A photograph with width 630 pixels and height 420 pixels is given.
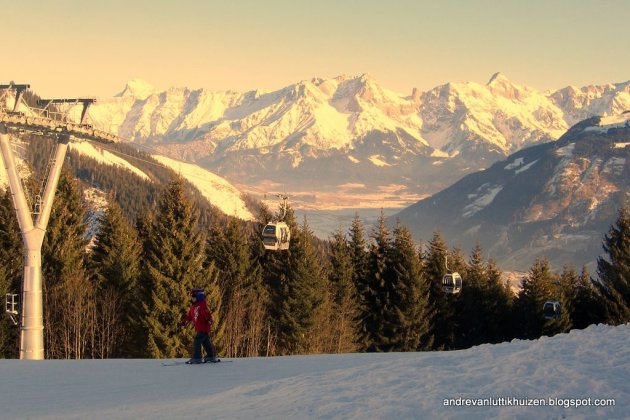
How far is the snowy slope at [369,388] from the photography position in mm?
17594

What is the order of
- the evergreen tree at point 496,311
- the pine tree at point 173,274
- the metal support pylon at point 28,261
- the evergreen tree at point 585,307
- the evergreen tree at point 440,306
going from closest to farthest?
the metal support pylon at point 28,261 < the pine tree at point 173,274 < the evergreen tree at point 440,306 < the evergreen tree at point 585,307 < the evergreen tree at point 496,311

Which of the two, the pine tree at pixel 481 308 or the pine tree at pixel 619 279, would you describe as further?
the pine tree at pixel 481 308

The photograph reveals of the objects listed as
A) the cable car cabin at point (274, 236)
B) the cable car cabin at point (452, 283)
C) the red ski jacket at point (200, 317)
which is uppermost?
the cable car cabin at point (274, 236)

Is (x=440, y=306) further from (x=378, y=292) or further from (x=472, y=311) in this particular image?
(x=378, y=292)

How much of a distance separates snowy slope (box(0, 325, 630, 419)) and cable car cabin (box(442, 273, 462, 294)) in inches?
1740

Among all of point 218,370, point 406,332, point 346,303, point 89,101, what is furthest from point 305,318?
point 218,370

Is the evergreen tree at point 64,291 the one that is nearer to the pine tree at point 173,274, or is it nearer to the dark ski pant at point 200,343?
the pine tree at point 173,274

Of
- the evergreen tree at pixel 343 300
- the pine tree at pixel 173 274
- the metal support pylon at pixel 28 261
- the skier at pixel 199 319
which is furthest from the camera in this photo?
the evergreen tree at pixel 343 300

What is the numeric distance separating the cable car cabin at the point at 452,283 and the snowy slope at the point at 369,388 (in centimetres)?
4419

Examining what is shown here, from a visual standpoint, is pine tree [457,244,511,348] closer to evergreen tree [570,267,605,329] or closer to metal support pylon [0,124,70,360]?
evergreen tree [570,267,605,329]

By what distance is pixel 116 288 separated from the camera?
204 feet

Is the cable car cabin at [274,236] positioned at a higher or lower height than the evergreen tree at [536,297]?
higher

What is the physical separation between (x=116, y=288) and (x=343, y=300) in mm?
18935

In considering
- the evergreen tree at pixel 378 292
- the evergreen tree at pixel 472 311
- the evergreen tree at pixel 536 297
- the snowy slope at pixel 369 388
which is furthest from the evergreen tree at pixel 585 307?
the snowy slope at pixel 369 388
